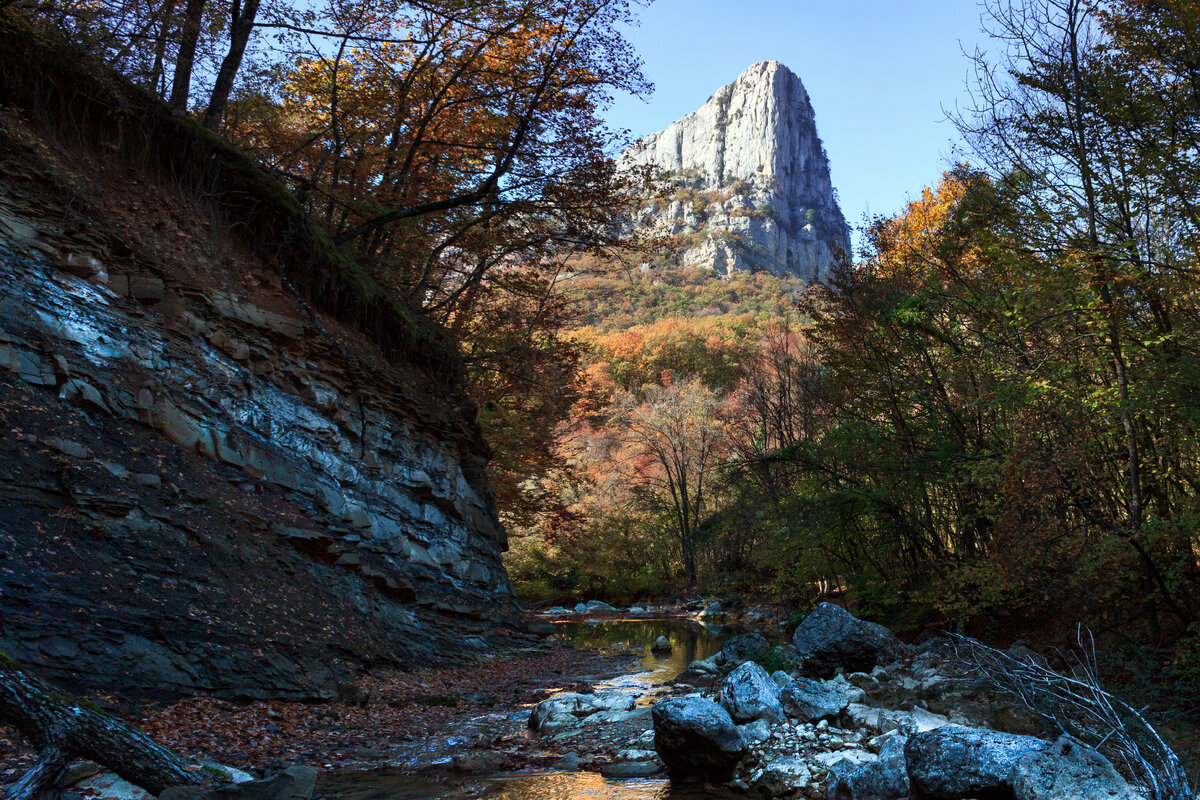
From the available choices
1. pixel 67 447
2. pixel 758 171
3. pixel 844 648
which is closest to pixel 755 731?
pixel 844 648

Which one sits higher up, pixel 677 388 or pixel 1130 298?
pixel 677 388

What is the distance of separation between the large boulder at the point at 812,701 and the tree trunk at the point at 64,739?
539 cm

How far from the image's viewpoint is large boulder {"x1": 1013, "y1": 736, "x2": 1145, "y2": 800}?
4.21 m

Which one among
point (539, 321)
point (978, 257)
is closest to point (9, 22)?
point (539, 321)

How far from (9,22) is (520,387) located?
1150 cm

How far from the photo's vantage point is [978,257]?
35.9 feet

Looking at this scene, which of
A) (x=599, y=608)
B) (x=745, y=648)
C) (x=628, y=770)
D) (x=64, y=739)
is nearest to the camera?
(x=64, y=739)

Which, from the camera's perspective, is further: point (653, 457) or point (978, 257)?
point (653, 457)

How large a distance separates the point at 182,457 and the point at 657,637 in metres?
12.9

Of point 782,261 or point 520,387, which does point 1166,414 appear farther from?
point 782,261

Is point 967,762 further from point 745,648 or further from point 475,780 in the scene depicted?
point 745,648

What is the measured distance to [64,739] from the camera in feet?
11.8

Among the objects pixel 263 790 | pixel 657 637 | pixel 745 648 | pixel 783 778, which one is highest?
pixel 263 790

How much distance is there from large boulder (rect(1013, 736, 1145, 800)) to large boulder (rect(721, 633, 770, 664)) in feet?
23.0
